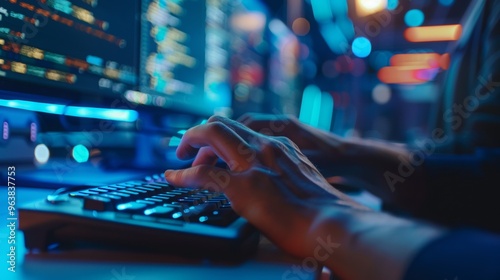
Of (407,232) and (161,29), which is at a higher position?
(161,29)

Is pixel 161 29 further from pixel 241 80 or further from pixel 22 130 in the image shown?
pixel 241 80

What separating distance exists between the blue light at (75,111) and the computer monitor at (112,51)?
0.09 ft

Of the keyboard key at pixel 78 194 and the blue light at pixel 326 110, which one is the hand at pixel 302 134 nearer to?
the keyboard key at pixel 78 194

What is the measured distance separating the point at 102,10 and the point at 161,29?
0.18 metres

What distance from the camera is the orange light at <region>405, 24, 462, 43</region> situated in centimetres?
407

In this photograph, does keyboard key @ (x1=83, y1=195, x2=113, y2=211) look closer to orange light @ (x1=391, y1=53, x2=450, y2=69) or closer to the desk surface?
the desk surface

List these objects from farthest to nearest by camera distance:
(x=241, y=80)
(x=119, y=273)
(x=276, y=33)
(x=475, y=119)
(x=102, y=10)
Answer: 1. (x=276, y=33)
2. (x=241, y=80)
3. (x=475, y=119)
4. (x=102, y=10)
5. (x=119, y=273)

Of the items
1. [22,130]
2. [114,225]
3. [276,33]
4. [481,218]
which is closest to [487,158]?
[481,218]

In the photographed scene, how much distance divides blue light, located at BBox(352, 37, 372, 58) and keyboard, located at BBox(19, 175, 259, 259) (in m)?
2.98

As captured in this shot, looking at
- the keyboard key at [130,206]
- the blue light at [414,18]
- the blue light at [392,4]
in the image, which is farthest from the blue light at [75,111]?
the blue light at [414,18]

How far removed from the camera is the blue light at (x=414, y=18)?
11.7 feet

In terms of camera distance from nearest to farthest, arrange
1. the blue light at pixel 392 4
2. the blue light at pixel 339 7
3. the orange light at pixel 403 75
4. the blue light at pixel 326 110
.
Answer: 1. the blue light at pixel 339 7
2. the blue light at pixel 326 110
3. the blue light at pixel 392 4
4. the orange light at pixel 403 75

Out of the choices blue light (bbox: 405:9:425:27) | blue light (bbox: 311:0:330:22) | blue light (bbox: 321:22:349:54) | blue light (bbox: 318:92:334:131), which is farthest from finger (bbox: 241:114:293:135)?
blue light (bbox: 405:9:425:27)

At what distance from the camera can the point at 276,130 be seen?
0.77m
